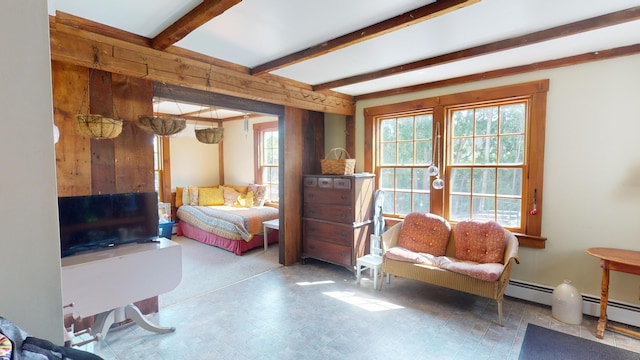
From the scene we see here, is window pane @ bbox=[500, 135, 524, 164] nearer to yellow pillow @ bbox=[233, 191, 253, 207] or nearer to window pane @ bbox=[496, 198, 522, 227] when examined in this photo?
window pane @ bbox=[496, 198, 522, 227]

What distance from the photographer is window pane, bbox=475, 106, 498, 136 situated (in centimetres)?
327

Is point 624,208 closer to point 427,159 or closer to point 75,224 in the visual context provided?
point 427,159

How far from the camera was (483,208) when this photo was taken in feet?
11.1

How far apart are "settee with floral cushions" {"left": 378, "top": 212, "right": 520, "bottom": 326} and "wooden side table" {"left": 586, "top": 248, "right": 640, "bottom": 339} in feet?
1.93

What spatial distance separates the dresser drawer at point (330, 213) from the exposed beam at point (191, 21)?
8.29 feet

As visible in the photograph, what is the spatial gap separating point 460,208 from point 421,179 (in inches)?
22.8

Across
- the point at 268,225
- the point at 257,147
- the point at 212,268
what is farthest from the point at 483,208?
the point at 257,147

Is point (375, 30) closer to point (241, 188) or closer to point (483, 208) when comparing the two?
point (483, 208)

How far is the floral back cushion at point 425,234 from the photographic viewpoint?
333cm

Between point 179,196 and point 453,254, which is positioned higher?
point 179,196

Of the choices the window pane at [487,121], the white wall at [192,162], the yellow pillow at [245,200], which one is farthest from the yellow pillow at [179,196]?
the window pane at [487,121]

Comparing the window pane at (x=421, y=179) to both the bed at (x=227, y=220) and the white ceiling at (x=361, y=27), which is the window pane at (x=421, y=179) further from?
the bed at (x=227, y=220)

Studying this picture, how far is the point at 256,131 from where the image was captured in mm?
6191

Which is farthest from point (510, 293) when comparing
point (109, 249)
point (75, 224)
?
point (75, 224)
